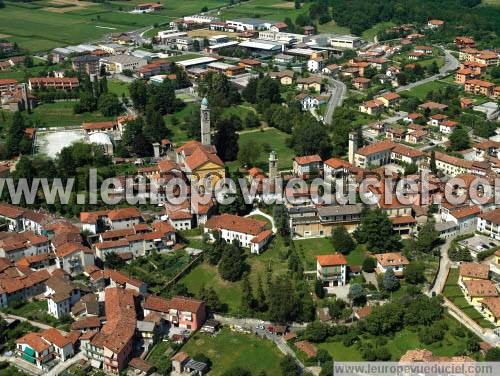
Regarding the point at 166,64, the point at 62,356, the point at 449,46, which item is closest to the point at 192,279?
the point at 62,356

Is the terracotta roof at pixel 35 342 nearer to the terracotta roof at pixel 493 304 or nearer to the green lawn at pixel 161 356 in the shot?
the green lawn at pixel 161 356

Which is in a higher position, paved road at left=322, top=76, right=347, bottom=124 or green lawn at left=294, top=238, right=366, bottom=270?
paved road at left=322, top=76, right=347, bottom=124

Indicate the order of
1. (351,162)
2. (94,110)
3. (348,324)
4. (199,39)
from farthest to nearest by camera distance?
1. (199,39)
2. (94,110)
3. (351,162)
4. (348,324)

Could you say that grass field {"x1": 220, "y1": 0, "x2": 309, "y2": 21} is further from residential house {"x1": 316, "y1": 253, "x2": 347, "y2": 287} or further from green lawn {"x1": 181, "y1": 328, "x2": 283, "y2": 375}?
green lawn {"x1": 181, "y1": 328, "x2": 283, "y2": 375}

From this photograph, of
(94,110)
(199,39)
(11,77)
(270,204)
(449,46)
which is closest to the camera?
(270,204)

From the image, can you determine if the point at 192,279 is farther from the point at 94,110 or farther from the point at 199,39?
the point at 199,39

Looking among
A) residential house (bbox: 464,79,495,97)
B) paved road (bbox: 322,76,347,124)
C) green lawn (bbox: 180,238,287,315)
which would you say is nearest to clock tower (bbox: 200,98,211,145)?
green lawn (bbox: 180,238,287,315)

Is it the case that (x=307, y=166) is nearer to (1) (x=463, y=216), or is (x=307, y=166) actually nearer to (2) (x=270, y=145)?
(2) (x=270, y=145)
